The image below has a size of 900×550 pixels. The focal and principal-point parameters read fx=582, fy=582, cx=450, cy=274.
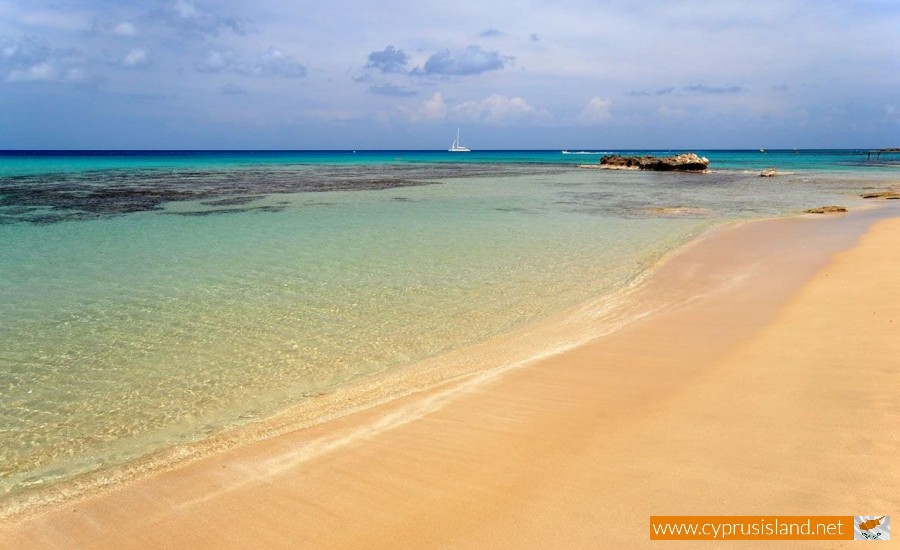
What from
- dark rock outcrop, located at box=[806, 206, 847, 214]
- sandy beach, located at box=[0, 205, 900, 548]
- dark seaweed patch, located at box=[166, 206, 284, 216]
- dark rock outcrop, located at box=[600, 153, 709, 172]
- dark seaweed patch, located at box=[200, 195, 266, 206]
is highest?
dark rock outcrop, located at box=[600, 153, 709, 172]

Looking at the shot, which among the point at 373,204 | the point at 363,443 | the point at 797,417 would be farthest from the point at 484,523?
the point at 373,204

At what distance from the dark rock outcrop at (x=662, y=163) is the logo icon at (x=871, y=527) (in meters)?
67.5

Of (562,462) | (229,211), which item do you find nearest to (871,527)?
(562,462)

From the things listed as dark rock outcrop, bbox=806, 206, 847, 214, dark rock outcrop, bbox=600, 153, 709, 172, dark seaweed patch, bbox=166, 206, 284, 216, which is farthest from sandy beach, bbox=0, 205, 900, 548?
dark rock outcrop, bbox=600, 153, 709, 172

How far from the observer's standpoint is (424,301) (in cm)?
1031

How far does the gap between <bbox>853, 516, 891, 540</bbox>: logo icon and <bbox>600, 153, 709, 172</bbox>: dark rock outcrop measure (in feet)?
222

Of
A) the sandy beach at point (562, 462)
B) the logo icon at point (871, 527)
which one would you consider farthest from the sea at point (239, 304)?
the logo icon at point (871, 527)

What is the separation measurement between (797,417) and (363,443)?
12.8 ft

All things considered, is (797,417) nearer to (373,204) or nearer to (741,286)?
(741,286)

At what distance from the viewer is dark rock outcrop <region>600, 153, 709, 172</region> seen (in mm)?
65438

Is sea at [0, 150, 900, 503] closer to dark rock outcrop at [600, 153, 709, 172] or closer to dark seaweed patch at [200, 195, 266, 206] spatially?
dark seaweed patch at [200, 195, 266, 206]

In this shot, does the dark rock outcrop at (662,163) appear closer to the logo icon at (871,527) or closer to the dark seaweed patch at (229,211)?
the dark seaweed patch at (229,211)

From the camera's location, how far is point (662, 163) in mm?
68750

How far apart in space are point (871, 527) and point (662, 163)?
231 ft
